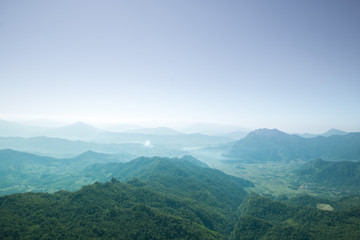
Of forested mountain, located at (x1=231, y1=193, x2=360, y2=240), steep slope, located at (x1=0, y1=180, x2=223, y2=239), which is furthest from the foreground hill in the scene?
forested mountain, located at (x1=231, y1=193, x2=360, y2=240)

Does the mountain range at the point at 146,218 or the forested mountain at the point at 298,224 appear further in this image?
the forested mountain at the point at 298,224

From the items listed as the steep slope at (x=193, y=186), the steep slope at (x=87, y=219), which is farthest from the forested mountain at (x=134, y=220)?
the steep slope at (x=193, y=186)

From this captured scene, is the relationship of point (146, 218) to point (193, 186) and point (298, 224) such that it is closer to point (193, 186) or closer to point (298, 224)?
point (298, 224)

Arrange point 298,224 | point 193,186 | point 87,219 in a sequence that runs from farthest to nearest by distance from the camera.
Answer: point 193,186 < point 298,224 < point 87,219

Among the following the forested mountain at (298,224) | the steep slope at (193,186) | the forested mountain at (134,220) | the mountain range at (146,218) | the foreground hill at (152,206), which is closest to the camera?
the forested mountain at (134,220)

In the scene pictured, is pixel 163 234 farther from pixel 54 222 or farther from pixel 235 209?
pixel 235 209

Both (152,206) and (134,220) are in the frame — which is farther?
(152,206)

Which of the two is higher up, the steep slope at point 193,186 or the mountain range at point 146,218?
the mountain range at point 146,218

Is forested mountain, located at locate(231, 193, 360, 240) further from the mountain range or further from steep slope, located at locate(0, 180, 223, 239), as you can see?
steep slope, located at locate(0, 180, 223, 239)

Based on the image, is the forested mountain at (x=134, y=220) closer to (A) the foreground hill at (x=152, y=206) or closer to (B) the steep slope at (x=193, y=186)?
(A) the foreground hill at (x=152, y=206)

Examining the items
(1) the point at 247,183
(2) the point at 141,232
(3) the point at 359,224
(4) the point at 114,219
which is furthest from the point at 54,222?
(1) the point at 247,183

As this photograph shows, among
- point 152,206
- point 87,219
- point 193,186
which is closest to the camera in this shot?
point 87,219

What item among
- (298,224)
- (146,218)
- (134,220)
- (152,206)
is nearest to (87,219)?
(134,220)
